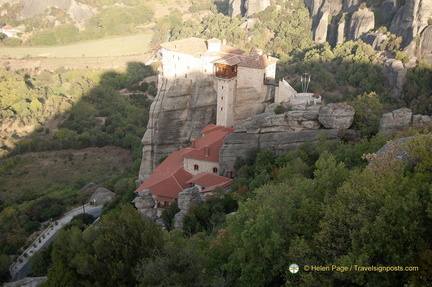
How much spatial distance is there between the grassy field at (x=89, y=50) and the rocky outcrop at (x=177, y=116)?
245 ft

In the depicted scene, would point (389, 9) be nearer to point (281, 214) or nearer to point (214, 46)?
point (214, 46)

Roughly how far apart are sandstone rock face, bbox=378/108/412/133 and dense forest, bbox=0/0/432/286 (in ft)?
3.11

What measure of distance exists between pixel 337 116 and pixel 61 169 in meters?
39.1

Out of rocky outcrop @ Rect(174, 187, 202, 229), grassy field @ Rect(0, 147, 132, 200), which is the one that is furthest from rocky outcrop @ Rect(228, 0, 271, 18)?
rocky outcrop @ Rect(174, 187, 202, 229)

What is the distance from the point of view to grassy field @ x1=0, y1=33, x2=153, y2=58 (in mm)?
111875

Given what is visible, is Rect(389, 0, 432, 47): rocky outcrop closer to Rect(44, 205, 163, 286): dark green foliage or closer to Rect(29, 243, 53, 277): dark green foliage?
Rect(29, 243, 53, 277): dark green foliage

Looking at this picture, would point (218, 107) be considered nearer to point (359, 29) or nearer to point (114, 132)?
point (114, 132)

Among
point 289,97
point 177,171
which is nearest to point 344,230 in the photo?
point 177,171

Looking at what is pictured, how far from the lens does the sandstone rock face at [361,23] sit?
68.7m

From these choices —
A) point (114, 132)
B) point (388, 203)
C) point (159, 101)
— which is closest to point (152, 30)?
point (114, 132)

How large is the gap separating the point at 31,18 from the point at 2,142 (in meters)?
87.6

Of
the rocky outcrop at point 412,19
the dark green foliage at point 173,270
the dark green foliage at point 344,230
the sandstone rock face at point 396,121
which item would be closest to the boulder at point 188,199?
the dark green foliage at point 344,230

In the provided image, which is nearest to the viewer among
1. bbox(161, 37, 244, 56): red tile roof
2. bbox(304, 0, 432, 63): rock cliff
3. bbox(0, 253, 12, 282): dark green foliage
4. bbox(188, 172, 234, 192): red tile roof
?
bbox(0, 253, 12, 282): dark green foliage

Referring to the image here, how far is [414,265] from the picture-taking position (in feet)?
40.4
